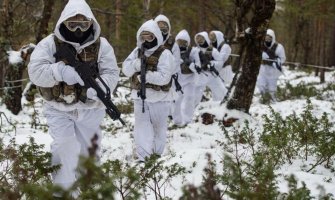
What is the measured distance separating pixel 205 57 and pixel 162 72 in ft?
17.2

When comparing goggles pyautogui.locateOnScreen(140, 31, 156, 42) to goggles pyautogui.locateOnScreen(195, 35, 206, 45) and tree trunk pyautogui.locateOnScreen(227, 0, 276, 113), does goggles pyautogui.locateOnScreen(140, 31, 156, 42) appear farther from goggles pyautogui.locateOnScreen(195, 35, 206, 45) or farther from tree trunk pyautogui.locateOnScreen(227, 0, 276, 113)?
goggles pyautogui.locateOnScreen(195, 35, 206, 45)

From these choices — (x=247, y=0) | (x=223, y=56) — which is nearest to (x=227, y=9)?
(x=223, y=56)

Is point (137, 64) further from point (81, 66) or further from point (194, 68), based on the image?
point (194, 68)

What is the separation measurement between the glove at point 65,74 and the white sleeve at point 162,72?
83.8 inches

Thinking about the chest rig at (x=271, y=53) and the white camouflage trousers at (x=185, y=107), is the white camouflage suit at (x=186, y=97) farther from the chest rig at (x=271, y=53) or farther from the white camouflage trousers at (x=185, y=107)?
the chest rig at (x=271, y=53)

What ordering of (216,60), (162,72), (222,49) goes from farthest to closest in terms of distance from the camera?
(222,49), (216,60), (162,72)

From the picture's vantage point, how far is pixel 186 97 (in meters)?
10.8

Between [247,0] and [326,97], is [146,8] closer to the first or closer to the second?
[247,0]

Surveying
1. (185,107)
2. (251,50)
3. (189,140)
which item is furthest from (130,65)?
(185,107)

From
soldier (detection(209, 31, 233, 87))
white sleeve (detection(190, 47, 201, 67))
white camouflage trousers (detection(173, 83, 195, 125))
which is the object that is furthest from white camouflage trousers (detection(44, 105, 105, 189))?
soldier (detection(209, 31, 233, 87))

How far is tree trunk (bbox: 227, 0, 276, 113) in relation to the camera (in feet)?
26.0

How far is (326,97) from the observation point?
41.1 feet

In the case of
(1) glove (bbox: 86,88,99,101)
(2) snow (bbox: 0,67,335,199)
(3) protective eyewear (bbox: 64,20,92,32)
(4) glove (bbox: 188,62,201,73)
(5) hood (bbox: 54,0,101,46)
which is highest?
(5) hood (bbox: 54,0,101,46)

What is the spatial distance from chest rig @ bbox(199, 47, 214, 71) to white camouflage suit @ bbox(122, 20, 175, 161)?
4.53 meters
